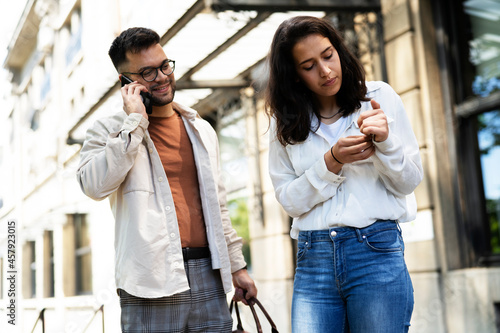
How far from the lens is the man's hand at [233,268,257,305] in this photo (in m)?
2.42

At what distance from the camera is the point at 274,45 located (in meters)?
1.98

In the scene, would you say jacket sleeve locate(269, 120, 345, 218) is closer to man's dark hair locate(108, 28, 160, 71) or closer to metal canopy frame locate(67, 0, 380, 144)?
man's dark hair locate(108, 28, 160, 71)

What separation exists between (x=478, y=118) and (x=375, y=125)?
3303 millimetres

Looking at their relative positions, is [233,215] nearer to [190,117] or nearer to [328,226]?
[190,117]

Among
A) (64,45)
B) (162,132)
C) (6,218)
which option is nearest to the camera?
(162,132)

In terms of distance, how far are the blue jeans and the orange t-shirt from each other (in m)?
0.59

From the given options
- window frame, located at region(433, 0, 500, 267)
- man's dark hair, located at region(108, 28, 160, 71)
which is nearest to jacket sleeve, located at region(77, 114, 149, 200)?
man's dark hair, located at region(108, 28, 160, 71)

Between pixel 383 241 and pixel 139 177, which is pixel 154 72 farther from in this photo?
pixel 383 241

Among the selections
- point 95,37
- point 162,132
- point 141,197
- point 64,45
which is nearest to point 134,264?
point 141,197

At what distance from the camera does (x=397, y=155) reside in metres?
1.74

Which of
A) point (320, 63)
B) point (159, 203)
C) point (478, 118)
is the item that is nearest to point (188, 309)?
point (159, 203)

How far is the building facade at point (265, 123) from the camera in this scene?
422cm

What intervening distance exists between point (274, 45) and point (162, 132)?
0.67 meters

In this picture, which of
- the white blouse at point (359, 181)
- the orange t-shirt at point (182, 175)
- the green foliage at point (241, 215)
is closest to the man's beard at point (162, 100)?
the orange t-shirt at point (182, 175)
